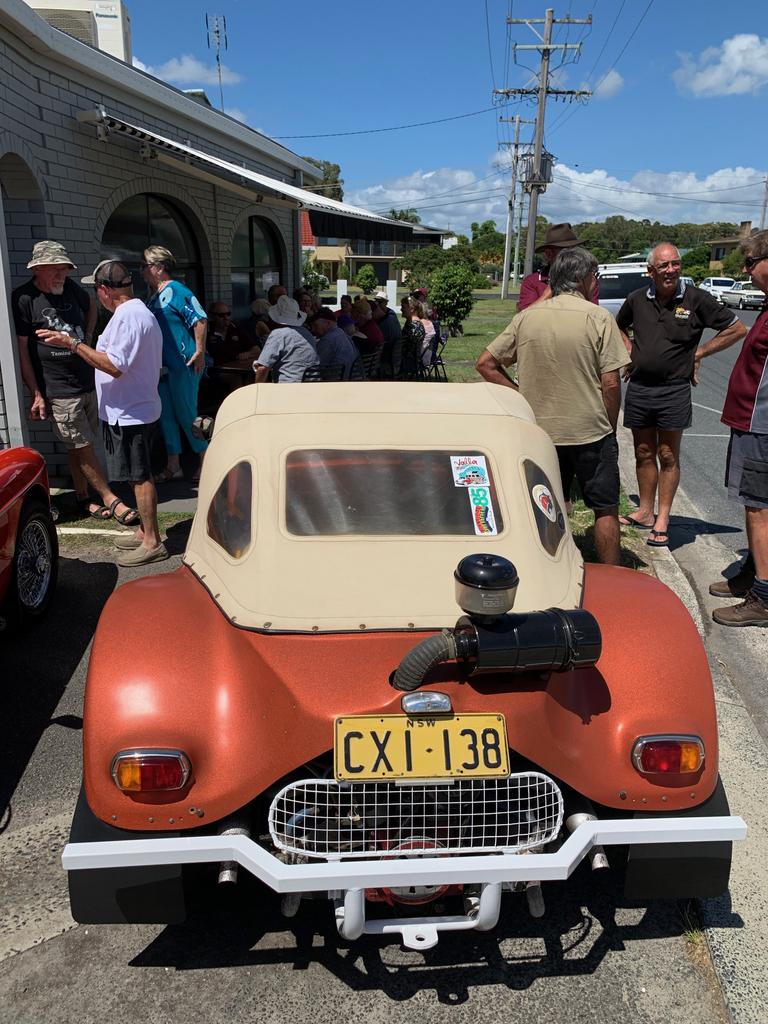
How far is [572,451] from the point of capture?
15.4 ft

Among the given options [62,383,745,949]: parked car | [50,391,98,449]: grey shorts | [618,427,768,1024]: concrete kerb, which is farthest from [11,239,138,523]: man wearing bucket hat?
→ [618,427,768,1024]: concrete kerb

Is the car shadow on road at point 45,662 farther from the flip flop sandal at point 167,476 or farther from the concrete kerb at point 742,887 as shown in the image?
A: the concrete kerb at point 742,887

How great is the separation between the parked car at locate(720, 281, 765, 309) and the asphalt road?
43908 mm

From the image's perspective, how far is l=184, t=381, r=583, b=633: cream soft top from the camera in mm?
2496

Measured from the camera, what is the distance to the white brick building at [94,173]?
6.58 metres

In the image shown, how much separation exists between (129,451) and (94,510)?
4.48 feet

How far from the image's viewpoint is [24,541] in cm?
455

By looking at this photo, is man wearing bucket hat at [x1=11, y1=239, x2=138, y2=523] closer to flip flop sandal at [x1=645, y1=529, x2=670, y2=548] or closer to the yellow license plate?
flip flop sandal at [x1=645, y1=529, x2=670, y2=548]

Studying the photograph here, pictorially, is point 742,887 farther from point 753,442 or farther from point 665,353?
point 665,353

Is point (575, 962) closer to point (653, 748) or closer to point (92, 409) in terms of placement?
point (653, 748)

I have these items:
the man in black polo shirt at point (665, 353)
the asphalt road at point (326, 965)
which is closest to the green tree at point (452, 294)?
the man in black polo shirt at point (665, 353)

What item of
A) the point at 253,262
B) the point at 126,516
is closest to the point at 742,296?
the point at 253,262

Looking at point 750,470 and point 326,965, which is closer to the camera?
point 326,965

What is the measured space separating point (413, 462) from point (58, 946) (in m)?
1.98
